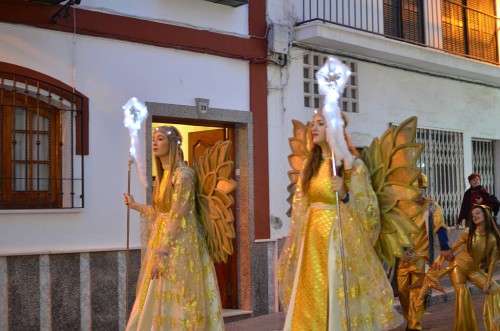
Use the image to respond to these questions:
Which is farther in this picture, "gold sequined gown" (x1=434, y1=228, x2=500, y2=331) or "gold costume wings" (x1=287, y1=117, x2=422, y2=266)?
"gold sequined gown" (x1=434, y1=228, x2=500, y2=331)

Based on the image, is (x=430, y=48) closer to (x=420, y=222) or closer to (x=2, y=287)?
(x=420, y=222)

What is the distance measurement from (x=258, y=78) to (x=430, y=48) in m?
4.24

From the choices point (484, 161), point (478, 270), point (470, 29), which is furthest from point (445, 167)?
point (478, 270)

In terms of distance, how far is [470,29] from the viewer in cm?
1588

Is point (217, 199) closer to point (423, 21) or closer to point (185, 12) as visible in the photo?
point (185, 12)

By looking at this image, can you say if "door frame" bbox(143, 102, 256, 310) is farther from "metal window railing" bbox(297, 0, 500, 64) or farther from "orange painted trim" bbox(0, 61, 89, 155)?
"metal window railing" bbox(297, 0, 500, 64)

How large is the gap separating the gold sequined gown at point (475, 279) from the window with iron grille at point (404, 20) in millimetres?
6272

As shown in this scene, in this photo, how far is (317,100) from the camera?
471 inches

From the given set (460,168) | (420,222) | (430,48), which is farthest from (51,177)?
(460,168)

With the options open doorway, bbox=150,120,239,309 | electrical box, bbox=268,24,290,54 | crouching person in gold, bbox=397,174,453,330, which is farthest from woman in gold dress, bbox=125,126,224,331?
electrical box, bbox=268,24,290,54

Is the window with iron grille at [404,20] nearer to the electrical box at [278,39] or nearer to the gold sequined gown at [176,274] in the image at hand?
the electrical box at [278,39]

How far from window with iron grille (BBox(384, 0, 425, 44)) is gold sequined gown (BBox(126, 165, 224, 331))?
300 inches

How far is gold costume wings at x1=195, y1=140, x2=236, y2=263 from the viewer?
7.34 metres

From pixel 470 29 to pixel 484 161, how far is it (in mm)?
2607
